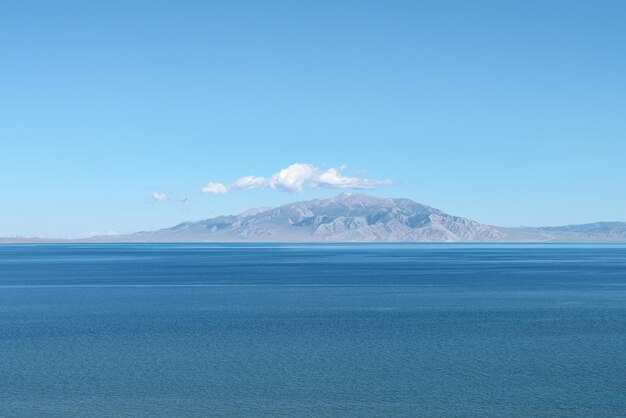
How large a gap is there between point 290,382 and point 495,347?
11.9 meters

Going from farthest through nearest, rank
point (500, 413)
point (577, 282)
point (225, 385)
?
point (577, 282) < point (225, 385) < point (500, 413)

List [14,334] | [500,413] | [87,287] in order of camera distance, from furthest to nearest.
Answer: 1. [87,287]
2. [14,334]
3. [500,413]

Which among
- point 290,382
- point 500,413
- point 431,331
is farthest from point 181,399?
point 431,331

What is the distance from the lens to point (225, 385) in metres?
28.6

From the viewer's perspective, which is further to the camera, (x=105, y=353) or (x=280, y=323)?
(x=280, y=323)

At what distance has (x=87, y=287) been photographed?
252ft

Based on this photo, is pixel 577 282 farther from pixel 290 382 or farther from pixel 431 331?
pixel 290 382

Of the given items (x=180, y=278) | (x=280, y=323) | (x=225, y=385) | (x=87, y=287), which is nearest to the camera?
(x=225, y=385)

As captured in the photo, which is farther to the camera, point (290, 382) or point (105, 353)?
point (105, 353)

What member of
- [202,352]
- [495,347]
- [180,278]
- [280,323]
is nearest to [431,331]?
[495,347]

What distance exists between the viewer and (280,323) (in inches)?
1812

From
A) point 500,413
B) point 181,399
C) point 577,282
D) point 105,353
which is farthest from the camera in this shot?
point 577,282

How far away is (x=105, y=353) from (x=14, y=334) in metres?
8.63

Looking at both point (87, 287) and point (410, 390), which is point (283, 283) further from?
point (410, 390)
